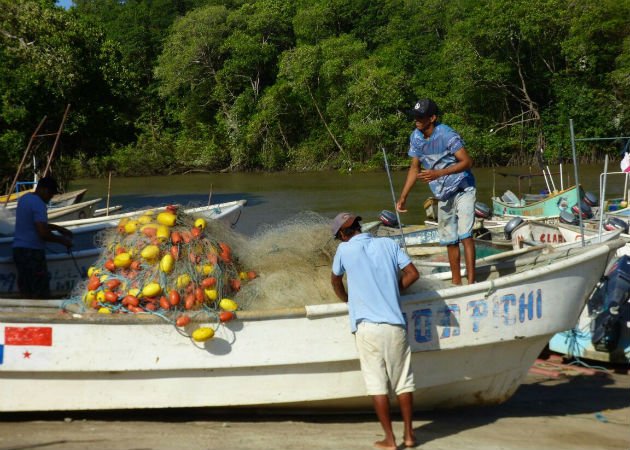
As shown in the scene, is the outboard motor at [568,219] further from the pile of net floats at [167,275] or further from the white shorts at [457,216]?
the pile of net floats at [167,275]

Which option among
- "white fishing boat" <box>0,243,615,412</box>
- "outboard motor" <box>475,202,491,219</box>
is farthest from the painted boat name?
"outboard motor" <box>475,202,491,219</box>

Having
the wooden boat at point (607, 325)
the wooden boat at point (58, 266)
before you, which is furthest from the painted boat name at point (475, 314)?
the wooden boat at point (58, 266)

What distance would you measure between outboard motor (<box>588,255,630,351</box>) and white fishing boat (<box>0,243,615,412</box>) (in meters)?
2.02

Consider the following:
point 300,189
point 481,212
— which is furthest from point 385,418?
point 300,189

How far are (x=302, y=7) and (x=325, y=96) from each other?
8.97m

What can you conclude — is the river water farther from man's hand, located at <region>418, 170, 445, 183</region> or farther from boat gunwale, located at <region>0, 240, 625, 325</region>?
boat gunwale, located at <region>0, 240, 625, 325</region>

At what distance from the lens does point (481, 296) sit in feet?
17.4

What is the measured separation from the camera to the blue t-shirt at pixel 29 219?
24.8 feet

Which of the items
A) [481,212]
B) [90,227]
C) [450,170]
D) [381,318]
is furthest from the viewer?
[481,212]

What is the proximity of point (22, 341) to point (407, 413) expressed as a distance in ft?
9.43

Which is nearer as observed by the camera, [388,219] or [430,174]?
[430,174]

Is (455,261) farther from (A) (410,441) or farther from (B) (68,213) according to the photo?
(B) (68,213)

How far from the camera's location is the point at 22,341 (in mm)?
5352

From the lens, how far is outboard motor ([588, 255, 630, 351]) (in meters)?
7.50
